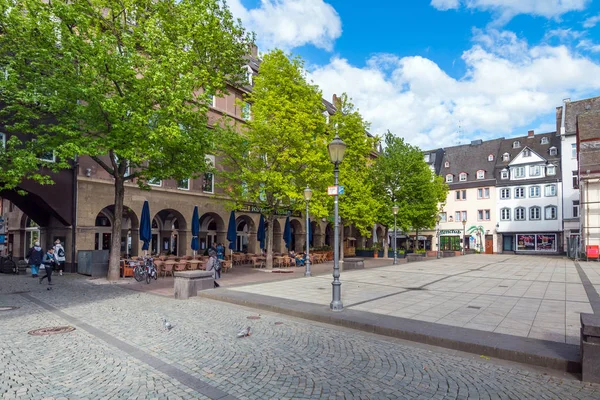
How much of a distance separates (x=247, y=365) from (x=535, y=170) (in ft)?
183

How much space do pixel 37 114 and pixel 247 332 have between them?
14.2 meters

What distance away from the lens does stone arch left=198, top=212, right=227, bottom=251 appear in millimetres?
29797

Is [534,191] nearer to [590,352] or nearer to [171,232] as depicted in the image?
[171,232]

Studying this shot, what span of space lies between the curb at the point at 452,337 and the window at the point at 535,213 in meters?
50.0

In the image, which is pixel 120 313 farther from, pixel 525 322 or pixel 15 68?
pixel 15 68

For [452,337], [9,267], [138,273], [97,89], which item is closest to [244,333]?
[452,337]

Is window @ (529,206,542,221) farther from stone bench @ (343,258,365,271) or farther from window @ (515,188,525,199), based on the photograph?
stone bench @ (343,258,365,271)

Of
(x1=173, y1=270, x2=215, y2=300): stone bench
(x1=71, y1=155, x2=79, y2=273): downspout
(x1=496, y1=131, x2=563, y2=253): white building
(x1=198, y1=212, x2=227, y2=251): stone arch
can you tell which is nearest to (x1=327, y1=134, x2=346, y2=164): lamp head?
(x1=173, y1=270, x2=215, y2=300): stone bench

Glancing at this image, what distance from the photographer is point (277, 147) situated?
23.0 metres

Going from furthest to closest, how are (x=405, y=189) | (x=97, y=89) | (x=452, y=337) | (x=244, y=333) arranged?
(x=405, y=189) < (x=97, y=89) < (x=244, y=333) < (x=452, y=337)

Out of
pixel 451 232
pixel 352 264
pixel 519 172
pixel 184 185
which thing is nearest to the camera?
pixel 352 264

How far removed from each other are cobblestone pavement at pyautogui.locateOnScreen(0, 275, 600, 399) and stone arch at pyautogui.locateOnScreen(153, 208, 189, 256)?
17.4 meters

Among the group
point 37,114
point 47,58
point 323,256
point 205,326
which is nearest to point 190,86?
point 47,58

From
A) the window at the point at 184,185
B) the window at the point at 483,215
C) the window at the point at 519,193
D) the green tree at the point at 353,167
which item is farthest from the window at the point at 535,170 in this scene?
the window at the point at 184,185
